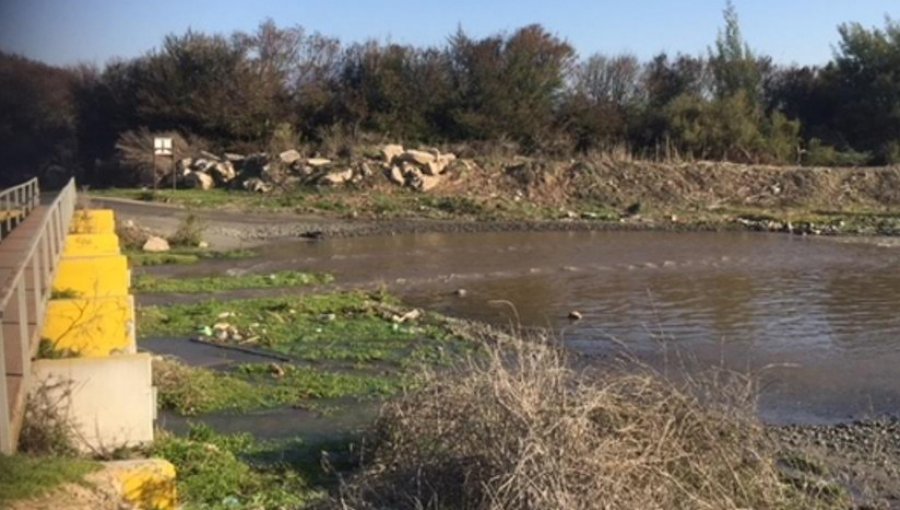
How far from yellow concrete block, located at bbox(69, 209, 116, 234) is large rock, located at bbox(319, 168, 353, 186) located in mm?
20367

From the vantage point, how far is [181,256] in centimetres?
2744

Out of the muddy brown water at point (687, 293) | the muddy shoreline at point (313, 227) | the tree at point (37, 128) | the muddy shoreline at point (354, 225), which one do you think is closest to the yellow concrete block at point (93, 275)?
the muddy brown water at point (687, 293)

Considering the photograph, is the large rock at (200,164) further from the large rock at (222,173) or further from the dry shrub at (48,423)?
the dry shrub at (48,423)

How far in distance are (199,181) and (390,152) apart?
692 cm

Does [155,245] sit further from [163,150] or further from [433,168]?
[163,150]

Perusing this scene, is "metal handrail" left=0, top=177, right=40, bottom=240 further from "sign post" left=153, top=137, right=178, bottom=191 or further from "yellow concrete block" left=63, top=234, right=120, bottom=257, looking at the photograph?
"sign post" left=153, top=137, right=178, bottom=191

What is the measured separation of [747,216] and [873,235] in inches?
191

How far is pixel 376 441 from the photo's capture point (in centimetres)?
944

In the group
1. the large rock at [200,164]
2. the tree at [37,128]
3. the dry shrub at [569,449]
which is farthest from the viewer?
the large rock at [200,164]

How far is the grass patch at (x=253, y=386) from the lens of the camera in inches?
477

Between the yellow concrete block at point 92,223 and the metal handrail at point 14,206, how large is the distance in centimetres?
96

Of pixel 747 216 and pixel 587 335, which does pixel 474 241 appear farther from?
pixel 587 335

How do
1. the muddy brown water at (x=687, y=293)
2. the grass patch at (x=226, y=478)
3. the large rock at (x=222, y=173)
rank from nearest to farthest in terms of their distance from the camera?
the grass patch at (x=226, y=478) → the muddy brown water at (x=687, y=293) → the large rock at (x=222, y=173)

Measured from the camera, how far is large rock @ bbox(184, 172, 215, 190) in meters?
43.3
